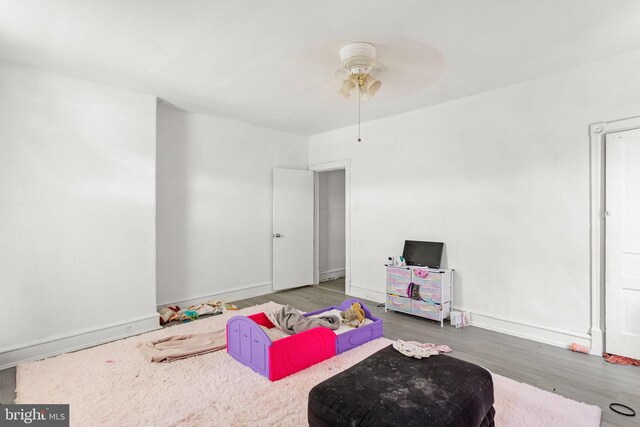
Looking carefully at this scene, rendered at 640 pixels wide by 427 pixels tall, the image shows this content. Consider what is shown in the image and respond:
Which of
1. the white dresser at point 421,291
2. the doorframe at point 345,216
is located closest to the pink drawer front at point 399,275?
the white dresser at point 421,291

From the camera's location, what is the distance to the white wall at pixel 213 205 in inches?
165

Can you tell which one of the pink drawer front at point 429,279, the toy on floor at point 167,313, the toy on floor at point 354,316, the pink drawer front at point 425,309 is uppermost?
the pink drawer front at point 429,279

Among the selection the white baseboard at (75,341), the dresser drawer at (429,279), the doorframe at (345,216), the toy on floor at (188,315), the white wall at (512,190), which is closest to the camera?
the white baseboard at (75,341)

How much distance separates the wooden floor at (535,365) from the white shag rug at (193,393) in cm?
13

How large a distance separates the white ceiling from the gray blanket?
2303 mm

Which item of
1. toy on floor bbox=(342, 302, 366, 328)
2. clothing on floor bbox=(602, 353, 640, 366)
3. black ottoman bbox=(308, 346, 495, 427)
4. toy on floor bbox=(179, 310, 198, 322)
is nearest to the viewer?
black ottoman bbox=(308, 346, 495, 427)

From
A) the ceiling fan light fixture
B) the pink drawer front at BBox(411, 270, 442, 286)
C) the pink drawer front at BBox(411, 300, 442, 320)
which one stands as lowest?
the pink drawer front at BBox(411, 300, 442, 320)

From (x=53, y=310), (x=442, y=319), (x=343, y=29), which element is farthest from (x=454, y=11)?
(x=53, y=310)

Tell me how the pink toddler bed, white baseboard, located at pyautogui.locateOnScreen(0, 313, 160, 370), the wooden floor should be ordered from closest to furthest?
the wooden floor, the pink toddler bed, white baseboard, located at pyautogui.locateOnScreen(0, 313, 160, 370)

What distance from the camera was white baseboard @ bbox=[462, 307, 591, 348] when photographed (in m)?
3.01

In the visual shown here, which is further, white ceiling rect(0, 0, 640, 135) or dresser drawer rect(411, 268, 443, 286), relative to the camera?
dresser drawer rect(411, 268, 443, 286)

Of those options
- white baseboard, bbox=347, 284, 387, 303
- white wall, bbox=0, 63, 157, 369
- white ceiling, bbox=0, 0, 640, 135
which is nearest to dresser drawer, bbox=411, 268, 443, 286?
white baseboard, bbox=347, 284, 387, 303

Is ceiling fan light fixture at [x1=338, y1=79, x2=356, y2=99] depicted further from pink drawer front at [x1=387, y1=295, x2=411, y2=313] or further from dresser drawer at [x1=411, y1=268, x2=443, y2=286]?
pink drawer front at [x1=387, y1=295, x2=411, y2=313]

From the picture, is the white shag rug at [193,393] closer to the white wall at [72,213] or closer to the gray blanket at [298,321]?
the gray blanket at [298,321]
